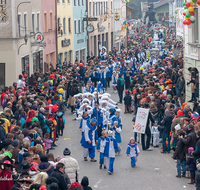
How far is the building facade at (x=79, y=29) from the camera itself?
46938 millimetres

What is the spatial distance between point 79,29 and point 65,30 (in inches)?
218

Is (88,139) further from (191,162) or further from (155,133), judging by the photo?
(191,162)

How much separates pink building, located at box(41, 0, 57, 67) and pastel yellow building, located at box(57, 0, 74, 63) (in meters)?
1.29

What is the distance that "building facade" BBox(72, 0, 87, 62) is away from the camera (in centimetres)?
4694

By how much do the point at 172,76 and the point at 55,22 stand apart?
17.4 m

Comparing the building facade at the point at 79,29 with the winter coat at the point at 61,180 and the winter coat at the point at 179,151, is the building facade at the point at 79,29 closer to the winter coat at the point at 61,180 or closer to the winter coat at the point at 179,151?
the winter coat at the point at 179,151

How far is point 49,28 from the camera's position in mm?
37250

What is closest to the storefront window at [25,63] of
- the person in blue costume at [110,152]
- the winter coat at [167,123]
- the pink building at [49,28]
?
the pink building at [49,28]

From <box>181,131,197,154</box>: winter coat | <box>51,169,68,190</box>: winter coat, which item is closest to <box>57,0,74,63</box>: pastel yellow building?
<box>181,131,197,154</box>: winter coat

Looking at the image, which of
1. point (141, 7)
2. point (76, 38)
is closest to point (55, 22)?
point (76, 38)

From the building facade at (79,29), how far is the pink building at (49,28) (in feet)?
22.1

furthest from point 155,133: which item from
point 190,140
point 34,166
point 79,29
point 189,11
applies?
point 79,29

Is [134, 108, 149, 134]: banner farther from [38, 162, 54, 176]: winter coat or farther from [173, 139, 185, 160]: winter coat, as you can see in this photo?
[38, 162, 54, 176]: winter coat

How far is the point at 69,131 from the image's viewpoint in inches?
758
